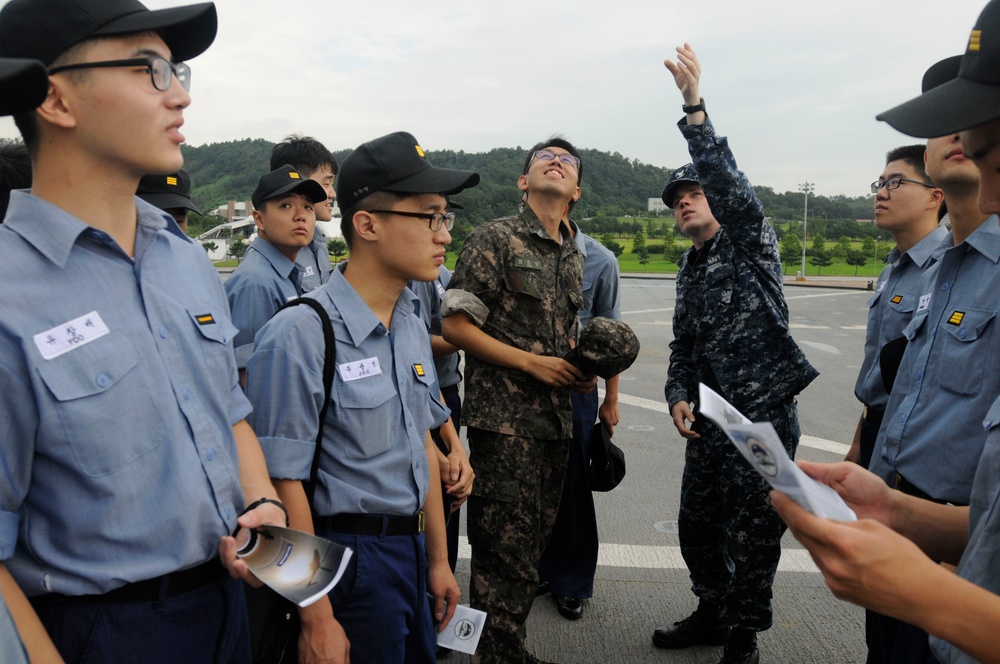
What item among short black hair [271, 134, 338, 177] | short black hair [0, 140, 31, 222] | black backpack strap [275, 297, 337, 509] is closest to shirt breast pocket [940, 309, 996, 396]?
black backpack strap [275, 297, 337, 509]

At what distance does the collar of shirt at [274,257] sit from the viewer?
3705mm

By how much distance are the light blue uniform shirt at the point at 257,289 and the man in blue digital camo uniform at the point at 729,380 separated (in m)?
2.07

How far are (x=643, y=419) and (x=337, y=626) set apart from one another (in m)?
6.38

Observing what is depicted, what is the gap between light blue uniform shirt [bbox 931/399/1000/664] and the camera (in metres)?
1.43

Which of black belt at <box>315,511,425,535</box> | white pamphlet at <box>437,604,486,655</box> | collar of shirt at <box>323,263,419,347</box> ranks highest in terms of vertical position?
collar of shirt at <box>323,263,419,347</box>

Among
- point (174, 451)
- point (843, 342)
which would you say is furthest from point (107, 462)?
point (843, 342)

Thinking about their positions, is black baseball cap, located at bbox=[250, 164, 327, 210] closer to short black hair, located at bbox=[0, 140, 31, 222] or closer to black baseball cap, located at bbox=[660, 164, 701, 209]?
short black hair, located at bbox=[0, 140, 31, 222]

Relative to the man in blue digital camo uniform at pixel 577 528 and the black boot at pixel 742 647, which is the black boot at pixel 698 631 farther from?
the man in blue digital camo uniform at pixel 577 528

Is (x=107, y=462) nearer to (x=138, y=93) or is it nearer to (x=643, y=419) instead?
(x=138, y=93)

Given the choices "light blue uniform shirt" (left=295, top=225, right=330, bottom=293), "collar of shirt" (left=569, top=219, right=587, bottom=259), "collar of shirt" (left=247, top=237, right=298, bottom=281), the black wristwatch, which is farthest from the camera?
"light blue uniform shirt" (left=295, top=225, right=330, bottom=293)

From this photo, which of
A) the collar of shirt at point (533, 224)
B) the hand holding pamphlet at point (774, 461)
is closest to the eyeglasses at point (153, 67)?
the hand holding pamphlet at point (774, 461)

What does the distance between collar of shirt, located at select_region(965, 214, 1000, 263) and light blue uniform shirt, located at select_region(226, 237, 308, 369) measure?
9.59 feet

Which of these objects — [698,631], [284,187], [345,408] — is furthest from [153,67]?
[698,631]

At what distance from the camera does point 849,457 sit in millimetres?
3652
